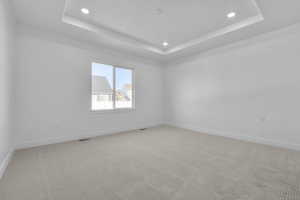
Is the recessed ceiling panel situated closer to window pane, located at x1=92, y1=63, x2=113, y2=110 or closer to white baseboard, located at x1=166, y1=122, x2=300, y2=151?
window pane, located at x1=92, y1=63, x2=113, y2=110

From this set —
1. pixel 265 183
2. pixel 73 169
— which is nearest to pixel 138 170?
pixel 73 169

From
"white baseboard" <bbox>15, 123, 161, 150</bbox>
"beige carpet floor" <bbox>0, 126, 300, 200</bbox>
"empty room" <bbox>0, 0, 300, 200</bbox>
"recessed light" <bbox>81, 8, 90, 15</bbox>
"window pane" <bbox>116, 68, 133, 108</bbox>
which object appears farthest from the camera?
"window pane" <bbox>116, 68, 133, 108</bbox>

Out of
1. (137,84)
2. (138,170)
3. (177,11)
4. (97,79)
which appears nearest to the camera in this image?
(138,170)

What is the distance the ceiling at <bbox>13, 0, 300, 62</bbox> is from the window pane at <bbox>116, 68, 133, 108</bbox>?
3.24 ft

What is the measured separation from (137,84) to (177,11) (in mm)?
2818

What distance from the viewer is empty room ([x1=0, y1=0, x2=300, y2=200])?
1.66m

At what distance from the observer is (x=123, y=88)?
4.58 meters

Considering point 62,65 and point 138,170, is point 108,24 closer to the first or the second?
point 62,65

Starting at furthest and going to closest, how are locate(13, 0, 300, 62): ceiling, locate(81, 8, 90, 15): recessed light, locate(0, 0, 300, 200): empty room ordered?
locate(81, 8, 90, 15): recessed light
locate(13, 0, 300, 62): ceiling
locate(0, 0, 300, 200): empty room

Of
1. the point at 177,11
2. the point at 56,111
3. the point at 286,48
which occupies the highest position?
the point at 177,11

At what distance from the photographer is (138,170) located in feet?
6.36

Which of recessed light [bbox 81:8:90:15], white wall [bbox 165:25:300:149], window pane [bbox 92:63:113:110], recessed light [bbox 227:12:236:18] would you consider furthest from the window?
recessed light [bbox 227:12:236:18]

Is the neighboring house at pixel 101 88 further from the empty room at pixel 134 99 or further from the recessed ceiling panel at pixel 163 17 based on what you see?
the recessed ceiling panel at pixel 163 17

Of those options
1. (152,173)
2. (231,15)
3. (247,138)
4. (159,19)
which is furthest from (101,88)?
(247,138)
